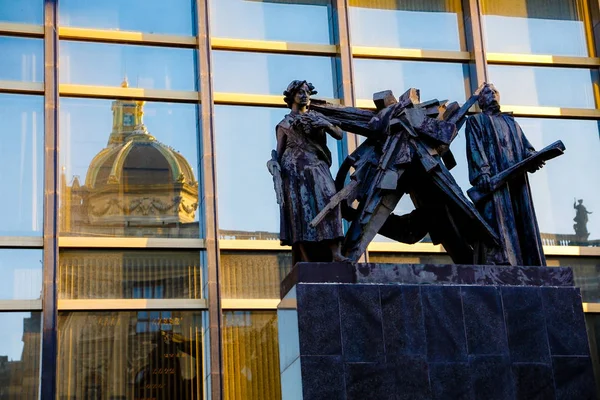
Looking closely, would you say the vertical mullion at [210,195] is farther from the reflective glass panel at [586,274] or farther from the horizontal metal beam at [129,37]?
the reflective glass panel at [586,274]

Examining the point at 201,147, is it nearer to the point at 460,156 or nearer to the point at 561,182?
the point at 460,156

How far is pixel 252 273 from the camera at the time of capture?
1933 cm

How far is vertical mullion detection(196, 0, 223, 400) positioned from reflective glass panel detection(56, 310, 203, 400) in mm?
292

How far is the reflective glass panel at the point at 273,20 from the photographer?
21.2m

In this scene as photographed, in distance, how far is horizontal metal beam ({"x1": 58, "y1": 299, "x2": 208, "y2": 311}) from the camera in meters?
18.5

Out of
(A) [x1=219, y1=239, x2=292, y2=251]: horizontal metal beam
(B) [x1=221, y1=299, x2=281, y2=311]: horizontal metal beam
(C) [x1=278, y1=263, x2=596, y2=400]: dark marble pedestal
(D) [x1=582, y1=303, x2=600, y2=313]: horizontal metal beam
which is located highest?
(A) [x1=219, y1=239, x2=292, y2=251]: horizontal metal beam

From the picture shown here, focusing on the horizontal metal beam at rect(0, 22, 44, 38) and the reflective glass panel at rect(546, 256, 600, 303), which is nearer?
the horizontal metal beam at rect(0, 22, 44, 38)

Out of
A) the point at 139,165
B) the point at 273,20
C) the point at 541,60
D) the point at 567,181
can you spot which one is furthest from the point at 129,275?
the point at 541,60

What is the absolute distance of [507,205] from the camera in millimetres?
14070

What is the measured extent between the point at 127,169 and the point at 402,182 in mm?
7131

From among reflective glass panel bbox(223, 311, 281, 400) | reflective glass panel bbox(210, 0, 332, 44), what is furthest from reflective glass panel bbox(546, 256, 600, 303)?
reflective glass panel bbox(210, 0, 332, 44)

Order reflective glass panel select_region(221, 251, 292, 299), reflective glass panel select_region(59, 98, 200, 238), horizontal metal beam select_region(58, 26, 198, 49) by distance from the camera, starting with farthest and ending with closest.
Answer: horizontal metal beam select_region(58, 26, 198, 49) → reflective glass panel select_region(59, 98, 200, 238) → reflective glass panel select_region(221, 251, 292, 299)

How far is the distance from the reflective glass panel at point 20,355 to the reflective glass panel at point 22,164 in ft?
4.81

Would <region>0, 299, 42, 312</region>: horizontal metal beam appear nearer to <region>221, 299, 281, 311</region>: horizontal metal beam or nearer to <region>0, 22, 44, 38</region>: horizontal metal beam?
<region>221, 299, 281, 311</region>: horizontal metal beam
